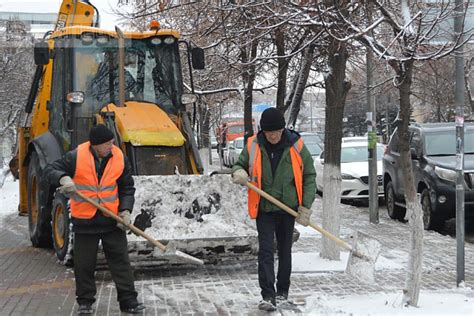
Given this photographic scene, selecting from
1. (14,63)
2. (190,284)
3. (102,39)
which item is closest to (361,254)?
(190,284)

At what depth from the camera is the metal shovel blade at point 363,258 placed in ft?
20.0

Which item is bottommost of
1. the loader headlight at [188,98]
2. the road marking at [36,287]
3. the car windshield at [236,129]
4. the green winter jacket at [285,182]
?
the road marking at [36,287]

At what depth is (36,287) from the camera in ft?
23.9

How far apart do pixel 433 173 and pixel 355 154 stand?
6.25 m

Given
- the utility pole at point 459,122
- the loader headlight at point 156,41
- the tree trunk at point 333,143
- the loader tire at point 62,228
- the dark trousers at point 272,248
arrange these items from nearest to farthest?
the dark trousers at point 272,248
the utility pole at point 459,122
the loader tire at point 62,228
the tree trunk at point 333,143
the loader headlight at point 156,41

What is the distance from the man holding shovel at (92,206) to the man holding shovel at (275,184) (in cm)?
107

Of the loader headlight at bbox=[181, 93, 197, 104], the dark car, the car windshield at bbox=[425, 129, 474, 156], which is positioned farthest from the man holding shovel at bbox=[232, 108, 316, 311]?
the car windshield at bbox=[425, 129, 474, 156]

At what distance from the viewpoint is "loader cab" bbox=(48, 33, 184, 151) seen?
9031 mm

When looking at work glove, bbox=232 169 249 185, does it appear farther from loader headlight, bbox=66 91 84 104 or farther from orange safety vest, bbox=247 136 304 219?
loader headlight, bbox=66 91 84 104

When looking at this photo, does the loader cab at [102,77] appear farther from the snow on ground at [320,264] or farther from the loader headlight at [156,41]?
the snow on ground at [320,264]

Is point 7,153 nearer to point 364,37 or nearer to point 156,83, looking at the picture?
point 156,83

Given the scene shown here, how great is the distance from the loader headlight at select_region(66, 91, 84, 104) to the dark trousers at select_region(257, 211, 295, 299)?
3630mm

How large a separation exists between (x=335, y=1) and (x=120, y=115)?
10.7ft

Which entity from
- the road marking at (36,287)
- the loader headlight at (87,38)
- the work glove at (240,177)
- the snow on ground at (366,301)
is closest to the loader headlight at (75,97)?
the loader headlight at (87,38)
